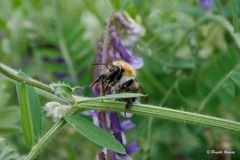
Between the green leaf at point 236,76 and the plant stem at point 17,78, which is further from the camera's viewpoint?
the green leaf at point 236,76

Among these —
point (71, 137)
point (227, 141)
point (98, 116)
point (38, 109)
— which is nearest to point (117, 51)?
point (98, 116)

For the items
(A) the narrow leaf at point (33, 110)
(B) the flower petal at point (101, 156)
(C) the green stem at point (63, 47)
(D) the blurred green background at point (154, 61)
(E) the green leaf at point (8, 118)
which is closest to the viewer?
(A) the narrow leaf at point (33, 110)

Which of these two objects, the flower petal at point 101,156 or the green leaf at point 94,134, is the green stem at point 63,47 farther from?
the green leaf at point 94,134

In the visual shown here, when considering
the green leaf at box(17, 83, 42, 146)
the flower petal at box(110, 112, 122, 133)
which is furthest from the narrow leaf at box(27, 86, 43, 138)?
the flower petal at box(110, 112, 122, 133)

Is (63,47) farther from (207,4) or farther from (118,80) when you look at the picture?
(118,80)

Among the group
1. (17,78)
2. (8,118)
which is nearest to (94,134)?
(17,78)

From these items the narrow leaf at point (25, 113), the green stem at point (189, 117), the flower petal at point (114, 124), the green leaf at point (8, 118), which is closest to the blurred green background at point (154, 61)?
the green leaf at point (8, 118)
